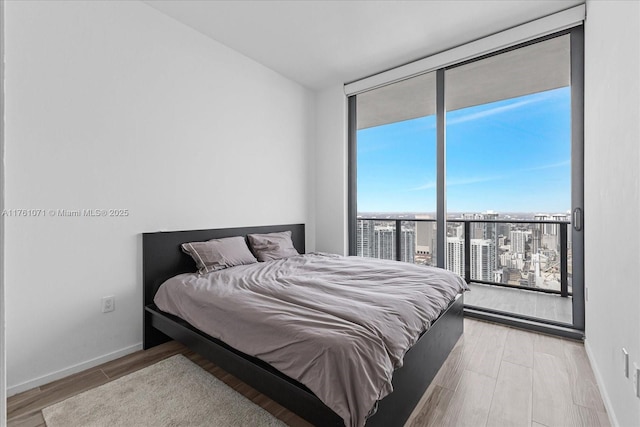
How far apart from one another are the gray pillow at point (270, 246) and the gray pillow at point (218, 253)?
6.5 inches

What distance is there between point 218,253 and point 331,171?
1.99m

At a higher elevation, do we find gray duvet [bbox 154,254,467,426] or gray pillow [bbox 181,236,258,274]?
gray pillow [bbox 181,236,258,274]

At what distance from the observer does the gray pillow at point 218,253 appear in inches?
104

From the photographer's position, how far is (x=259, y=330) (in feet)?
5.20

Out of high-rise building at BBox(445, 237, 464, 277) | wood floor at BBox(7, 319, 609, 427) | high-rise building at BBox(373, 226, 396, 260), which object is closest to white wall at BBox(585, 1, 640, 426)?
wood floor at BBox(7, 319, 609, 427)

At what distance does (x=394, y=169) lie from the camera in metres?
4.75

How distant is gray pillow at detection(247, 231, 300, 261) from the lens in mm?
3180

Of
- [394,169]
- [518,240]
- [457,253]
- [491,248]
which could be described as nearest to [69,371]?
[457,253]

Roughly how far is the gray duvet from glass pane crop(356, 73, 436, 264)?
1706mm

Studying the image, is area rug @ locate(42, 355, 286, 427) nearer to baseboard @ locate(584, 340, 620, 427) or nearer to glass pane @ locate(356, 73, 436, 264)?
baseboard @ locate(584, 340, 620, 427)

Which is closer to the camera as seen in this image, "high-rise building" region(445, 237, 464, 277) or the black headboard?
the black headboard

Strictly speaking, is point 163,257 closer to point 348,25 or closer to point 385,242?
point 348,25

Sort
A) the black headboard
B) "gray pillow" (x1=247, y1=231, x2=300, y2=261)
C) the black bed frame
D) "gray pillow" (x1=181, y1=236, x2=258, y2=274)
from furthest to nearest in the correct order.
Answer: "gray pillow" (x1=247, y1=231, x2=300, y2=261)
"gray pillow" (x1=181, y1=236, x2=258, y2=274)
the black headboard
the black bed frame

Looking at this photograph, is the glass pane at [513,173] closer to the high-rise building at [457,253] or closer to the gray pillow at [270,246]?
the high-rise building at [457,253]
